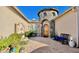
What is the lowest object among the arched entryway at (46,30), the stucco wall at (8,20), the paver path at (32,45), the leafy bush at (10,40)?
the paver path at (32,45)

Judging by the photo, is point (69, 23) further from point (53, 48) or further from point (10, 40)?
point (10, 40)

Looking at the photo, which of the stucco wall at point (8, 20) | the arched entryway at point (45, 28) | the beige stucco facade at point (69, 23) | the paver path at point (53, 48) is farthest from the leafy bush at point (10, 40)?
the beige stucco facade at point (69, 23)

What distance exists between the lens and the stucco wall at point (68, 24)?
1945 mm

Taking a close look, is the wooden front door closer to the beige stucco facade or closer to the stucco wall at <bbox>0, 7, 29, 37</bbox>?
the beige stucco facade

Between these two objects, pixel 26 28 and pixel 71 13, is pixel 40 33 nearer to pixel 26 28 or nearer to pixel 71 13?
pixel 26 28

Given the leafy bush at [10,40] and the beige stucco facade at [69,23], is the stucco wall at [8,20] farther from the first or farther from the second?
the beige stucco facade at [69,23]

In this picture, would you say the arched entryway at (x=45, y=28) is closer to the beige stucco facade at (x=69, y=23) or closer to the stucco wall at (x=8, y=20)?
the beige stucco facade at (x=69, y=23)

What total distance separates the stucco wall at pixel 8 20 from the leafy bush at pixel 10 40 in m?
0.07

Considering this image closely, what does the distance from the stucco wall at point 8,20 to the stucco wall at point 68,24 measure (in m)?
0.46

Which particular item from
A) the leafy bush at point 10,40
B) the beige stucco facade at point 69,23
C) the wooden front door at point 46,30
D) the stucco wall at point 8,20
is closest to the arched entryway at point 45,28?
the wooden front door at point 46,30

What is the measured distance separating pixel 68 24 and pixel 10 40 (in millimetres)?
843

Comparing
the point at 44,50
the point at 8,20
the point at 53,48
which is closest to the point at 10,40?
the point at 8,20

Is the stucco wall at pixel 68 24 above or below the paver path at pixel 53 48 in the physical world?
above
